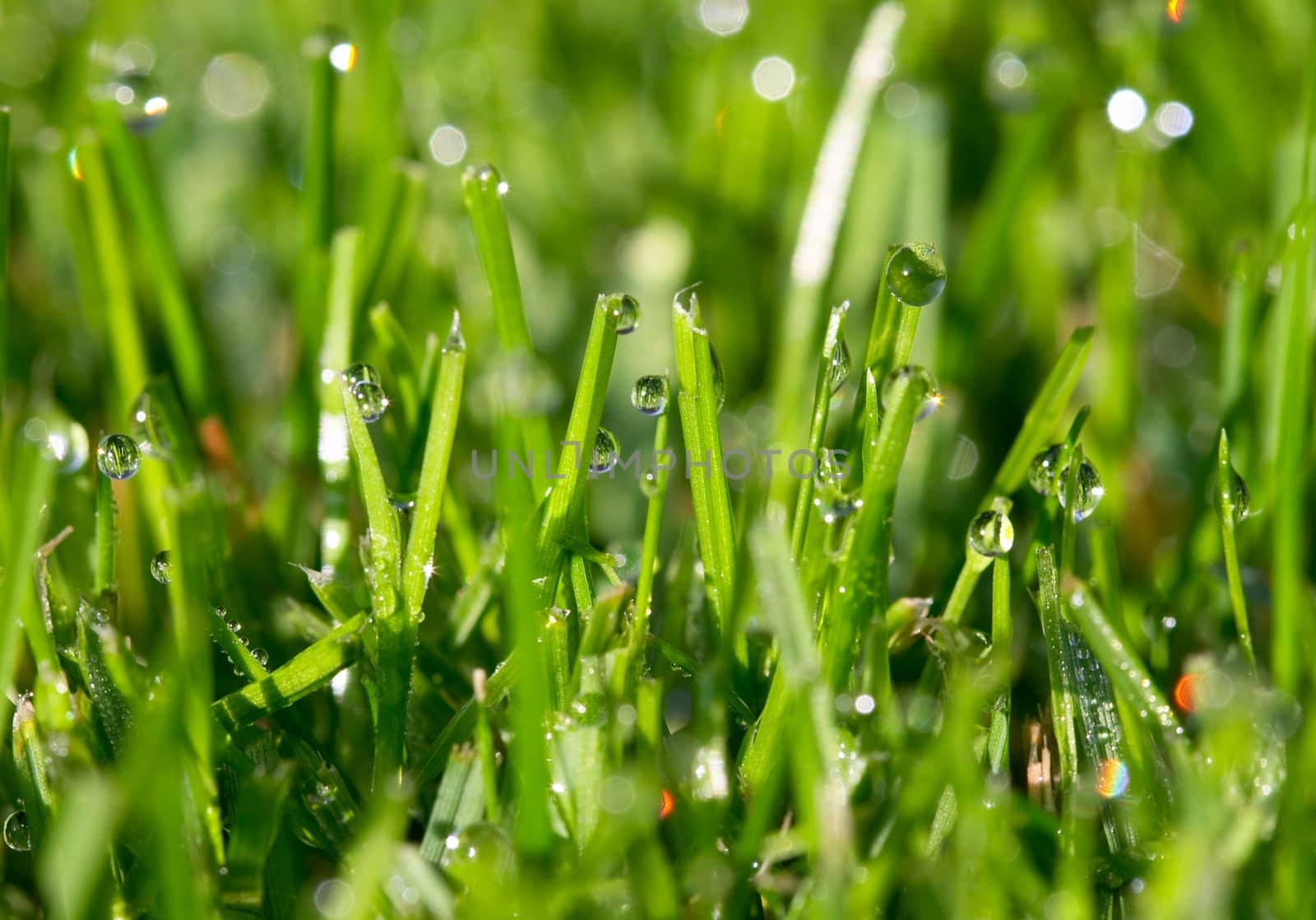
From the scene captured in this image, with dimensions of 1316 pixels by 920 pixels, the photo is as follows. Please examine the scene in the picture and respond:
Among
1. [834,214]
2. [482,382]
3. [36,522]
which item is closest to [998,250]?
[834,214]

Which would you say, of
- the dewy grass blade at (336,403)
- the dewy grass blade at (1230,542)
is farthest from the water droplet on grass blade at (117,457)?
the dewy grass blade at (1230,542)

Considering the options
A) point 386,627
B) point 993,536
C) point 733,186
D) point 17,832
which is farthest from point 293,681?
point 733,186

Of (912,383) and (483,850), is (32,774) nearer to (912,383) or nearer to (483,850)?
(483,850)

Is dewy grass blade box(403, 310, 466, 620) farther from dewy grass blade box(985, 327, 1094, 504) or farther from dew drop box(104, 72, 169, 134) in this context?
dew drop box(104, 72, 169, 134)

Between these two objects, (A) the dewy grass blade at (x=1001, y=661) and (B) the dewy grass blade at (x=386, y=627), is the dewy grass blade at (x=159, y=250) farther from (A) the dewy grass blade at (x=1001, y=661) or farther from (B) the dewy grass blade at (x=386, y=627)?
(A) the dewy grass blade at (x=1001, y=661)

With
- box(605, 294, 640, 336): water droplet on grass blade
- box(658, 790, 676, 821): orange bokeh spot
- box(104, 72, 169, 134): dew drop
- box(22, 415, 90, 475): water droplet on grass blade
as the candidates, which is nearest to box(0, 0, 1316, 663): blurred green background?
box(104, 72, 169, 134): dew drop
